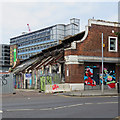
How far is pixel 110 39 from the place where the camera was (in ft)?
100.0

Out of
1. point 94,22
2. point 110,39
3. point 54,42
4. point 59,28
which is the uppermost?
point 59,28

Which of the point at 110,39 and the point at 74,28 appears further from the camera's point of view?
the point at 74,28

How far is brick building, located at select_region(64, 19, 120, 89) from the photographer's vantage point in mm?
27828

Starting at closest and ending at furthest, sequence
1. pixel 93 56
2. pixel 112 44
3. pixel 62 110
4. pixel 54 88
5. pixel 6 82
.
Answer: pixel 62 110 < pixel 6 82 < pixel 54 88 < pixel 93 56 < pixel 112 44

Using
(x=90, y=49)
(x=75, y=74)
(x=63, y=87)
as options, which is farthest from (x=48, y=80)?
(x=90, y=49)

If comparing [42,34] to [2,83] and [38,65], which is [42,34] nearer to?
[38,65]

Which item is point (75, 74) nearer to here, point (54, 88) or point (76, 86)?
point (76, 86)

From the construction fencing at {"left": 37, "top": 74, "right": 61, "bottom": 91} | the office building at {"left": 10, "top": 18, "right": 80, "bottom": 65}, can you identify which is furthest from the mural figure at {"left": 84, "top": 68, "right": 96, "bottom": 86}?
the office building at {"left": 10, "top": 18, "right": 80, "bottom": 65}

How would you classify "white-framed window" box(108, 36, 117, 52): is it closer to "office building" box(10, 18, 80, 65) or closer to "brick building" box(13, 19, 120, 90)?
"brick building" box(13, 19, 120, 90)

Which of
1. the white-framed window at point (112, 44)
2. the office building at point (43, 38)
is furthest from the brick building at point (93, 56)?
the office building at point (43, 38)

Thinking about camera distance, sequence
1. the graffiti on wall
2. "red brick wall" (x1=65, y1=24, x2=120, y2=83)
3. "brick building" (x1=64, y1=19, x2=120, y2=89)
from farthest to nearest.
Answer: the graffiti on wall
"brick building" (x1=64, y1=19, x2=120, y2=89)
"red brick wall" (x1=65, y1=24, x2=120, y2=83)

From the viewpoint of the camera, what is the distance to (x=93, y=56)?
2895 cm

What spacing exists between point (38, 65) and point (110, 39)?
467 inches

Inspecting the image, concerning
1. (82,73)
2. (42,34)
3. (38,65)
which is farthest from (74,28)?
(82,73)
